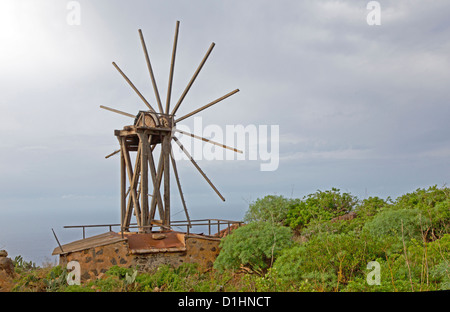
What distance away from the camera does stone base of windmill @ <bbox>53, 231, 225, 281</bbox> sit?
37.8 feet

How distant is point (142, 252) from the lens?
11.7 m

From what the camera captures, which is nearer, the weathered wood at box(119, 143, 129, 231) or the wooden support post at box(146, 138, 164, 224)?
the wooden support post at box(146, 138, 164, 224)

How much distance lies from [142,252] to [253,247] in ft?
12.2

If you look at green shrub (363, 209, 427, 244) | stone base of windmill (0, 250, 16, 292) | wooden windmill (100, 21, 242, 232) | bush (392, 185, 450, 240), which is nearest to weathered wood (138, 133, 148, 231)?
wooden windmill (100, 21, 242, 232)

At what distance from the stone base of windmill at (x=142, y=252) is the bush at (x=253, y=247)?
218 cm

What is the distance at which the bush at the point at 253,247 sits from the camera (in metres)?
9.60

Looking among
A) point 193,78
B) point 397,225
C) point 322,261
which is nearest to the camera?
point 322,261

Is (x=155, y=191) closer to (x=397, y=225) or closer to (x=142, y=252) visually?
(x=142, y=252)

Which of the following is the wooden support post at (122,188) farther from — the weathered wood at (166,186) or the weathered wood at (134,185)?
the weathered wood at (166,186)

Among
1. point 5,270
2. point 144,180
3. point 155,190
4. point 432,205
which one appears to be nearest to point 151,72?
point 144,180

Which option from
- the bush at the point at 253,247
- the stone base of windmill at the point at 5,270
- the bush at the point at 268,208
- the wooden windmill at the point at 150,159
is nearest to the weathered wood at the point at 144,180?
the wooden windmill at the point at 150,159

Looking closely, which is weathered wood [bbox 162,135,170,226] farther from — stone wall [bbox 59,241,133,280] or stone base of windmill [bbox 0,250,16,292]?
stone base of windmill [bbox 0,250,16,292]
